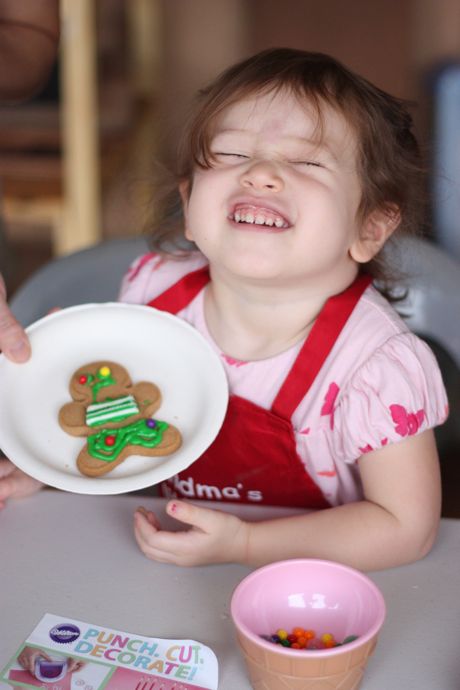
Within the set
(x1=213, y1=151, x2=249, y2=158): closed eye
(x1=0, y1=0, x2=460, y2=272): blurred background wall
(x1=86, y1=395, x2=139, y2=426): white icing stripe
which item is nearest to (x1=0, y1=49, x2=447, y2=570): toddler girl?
(x1=213, y1=151, x2=249, y2=158): closed eye

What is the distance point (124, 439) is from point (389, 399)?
32 centimetres

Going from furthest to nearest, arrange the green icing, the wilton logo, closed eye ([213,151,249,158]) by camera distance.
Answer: closed eye ([213,151,249,158]) → the green icing → the wilton logo

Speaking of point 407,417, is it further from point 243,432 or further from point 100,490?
point 100,490

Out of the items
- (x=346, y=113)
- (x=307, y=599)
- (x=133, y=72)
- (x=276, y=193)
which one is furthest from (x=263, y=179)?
(x=133, y=72)

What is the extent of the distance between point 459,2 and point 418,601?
12.2 ft

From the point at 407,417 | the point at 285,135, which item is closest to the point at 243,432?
the point at 407,417

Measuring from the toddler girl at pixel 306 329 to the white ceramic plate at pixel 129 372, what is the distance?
8 cm

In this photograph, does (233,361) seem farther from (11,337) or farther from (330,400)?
(11,337)

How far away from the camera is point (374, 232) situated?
1.28 metres

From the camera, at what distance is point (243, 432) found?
4.23ft

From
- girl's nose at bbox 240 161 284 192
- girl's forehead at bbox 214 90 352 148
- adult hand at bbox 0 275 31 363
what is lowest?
adult hand at bbox 0 275 31 363

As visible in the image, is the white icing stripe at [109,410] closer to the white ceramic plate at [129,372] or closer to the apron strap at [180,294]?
the white ceramic plate at [129,372]

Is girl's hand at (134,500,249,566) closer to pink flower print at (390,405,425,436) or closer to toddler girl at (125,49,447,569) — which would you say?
toddler girl at (125,49,447,569)

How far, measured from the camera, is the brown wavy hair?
1.20m
